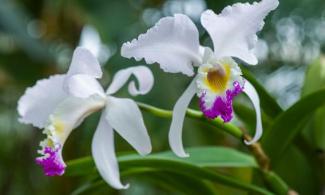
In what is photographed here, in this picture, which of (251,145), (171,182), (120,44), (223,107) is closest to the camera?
(223,107)

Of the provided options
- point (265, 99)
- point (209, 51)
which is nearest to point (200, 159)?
point (265, 99)

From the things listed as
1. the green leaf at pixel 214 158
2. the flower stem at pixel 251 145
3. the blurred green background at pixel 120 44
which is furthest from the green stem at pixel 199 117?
the blurred green background at pixel 120 44

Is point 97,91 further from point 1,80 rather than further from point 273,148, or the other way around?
point 1,80

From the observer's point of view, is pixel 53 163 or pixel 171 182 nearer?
pixel 53 163

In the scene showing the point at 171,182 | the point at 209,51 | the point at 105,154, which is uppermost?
the point at 209,51

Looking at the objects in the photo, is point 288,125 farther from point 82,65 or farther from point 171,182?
point 82,65

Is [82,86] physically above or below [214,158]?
above

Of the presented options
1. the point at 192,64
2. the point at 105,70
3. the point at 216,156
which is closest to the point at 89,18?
the point at 105,70
